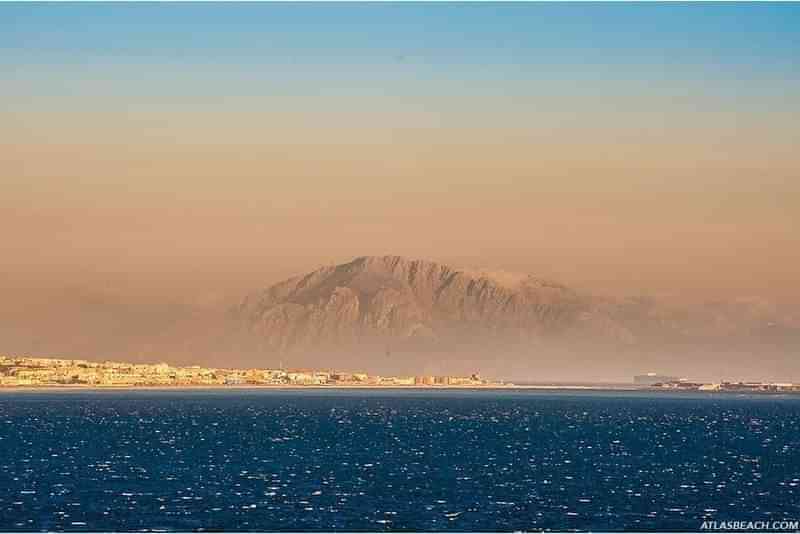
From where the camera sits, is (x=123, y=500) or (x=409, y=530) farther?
(x=123, y=500)

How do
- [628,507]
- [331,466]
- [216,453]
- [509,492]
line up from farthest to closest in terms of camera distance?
1. [216,453]
2. [331,466]
3. [509,492]
4. [628,507]

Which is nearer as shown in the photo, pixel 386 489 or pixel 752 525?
pixel 752 525

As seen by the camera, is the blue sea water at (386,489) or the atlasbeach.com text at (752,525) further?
the blue sea water at (386,489)

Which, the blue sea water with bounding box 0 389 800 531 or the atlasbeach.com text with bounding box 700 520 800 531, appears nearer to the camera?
the atlasbeach.com text with bounding box 700 520 800 531

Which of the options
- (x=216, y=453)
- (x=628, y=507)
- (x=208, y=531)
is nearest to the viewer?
(x=208, y=531)

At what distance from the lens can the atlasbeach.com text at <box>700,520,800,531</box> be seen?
108 meters

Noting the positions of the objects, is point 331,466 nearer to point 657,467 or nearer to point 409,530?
point 657,467

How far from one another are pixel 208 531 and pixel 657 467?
7513 centimetres

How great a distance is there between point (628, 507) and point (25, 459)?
84078 mm

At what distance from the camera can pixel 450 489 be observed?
456ft

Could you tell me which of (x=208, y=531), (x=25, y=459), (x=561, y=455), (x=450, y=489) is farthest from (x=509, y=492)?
(x=25, y=459)

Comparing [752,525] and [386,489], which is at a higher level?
[386,489]

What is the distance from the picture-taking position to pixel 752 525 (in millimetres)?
110625

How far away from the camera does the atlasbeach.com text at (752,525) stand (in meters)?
108
